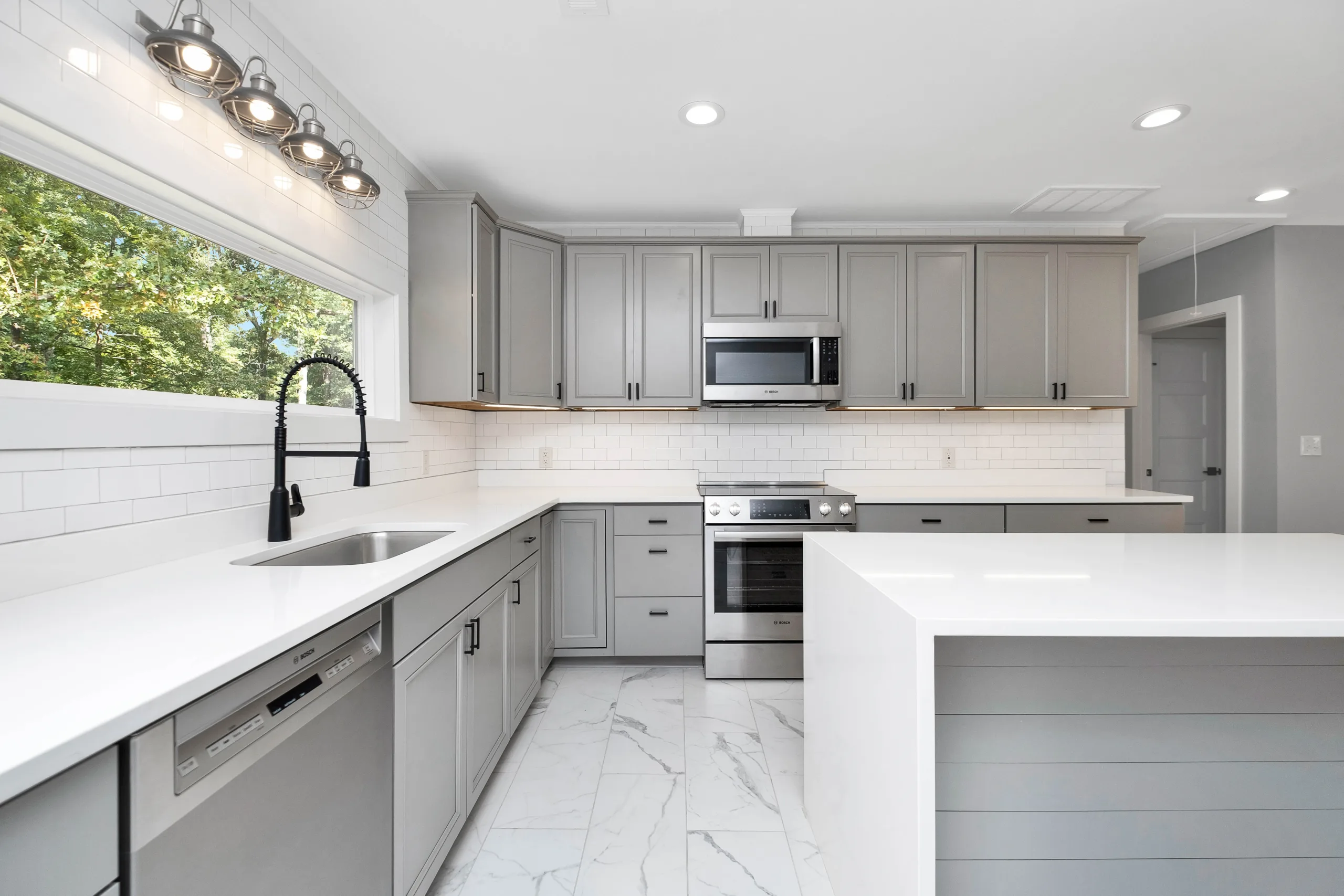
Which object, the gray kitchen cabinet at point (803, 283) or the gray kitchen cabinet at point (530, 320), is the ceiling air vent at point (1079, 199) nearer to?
the gray kitchen cabinet at point (803, 283)

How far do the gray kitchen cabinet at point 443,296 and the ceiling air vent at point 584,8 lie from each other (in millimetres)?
1168

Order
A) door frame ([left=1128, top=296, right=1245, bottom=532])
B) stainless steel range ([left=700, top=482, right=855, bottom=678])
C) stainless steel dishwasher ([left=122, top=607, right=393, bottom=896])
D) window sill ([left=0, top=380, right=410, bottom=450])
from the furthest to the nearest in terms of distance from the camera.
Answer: door frame ([left=1128, top=296, right=1245, bottom=532])
stainless steel range ([left=700, top=482, right=855, bottom=678])
window sill ([left=0, top=380, right=410, bottom=450])
stainless steel dishwasher ([left=122, top=607, right=393, bottom=896])

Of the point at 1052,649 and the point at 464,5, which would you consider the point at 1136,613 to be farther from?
the point at 464,5

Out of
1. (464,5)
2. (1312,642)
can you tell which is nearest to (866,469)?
(1312,642)

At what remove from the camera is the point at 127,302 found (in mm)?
1452

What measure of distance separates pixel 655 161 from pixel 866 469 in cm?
215

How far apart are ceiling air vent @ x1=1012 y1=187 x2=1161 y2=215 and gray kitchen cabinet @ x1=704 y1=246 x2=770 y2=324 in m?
1.47

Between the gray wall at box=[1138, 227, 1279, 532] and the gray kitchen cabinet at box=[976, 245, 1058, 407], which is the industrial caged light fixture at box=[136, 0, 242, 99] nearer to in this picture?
the gray kitchen cabinet at box=[976, 245, 1058, 407]

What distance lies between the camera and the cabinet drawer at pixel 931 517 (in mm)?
2980

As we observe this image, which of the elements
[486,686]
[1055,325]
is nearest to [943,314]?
[1055,325]

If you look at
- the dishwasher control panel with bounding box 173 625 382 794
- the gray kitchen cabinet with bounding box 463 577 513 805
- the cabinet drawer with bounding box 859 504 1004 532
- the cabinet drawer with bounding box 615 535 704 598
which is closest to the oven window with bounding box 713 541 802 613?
the cabinet drawer with bounding box 615 535 704 598

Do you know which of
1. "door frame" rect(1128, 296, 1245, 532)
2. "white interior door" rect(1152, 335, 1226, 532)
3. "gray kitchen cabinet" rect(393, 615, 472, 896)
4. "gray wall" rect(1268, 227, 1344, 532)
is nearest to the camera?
"gray kitchen cabinet" rect(393, 615, 472, 896)

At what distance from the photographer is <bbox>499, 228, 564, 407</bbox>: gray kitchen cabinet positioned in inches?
119

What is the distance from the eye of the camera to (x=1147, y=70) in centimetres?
207
